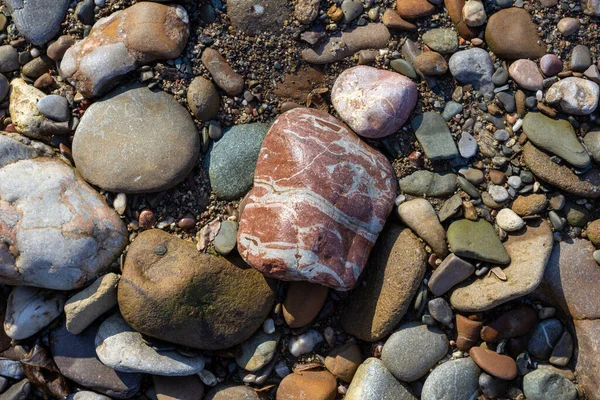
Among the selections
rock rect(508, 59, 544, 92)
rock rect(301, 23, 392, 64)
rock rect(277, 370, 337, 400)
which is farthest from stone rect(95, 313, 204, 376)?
rock rect(508, 59, 544, 92)

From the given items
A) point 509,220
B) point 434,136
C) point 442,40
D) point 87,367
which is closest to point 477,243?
point 509,220

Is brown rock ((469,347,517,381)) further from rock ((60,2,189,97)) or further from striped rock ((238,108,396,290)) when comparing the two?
rock ((60,2,189,97))

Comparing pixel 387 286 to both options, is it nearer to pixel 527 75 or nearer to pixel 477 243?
pixel 477 243

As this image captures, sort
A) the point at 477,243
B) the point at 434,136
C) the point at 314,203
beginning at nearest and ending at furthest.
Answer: the point at 314,203
the point at 477,243
the point at 434,136

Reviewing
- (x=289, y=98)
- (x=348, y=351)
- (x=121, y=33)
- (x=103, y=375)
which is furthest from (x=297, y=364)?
(x=121, y=33)

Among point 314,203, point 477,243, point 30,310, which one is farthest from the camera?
point 30,310

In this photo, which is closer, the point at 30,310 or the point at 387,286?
the point at 387,286
